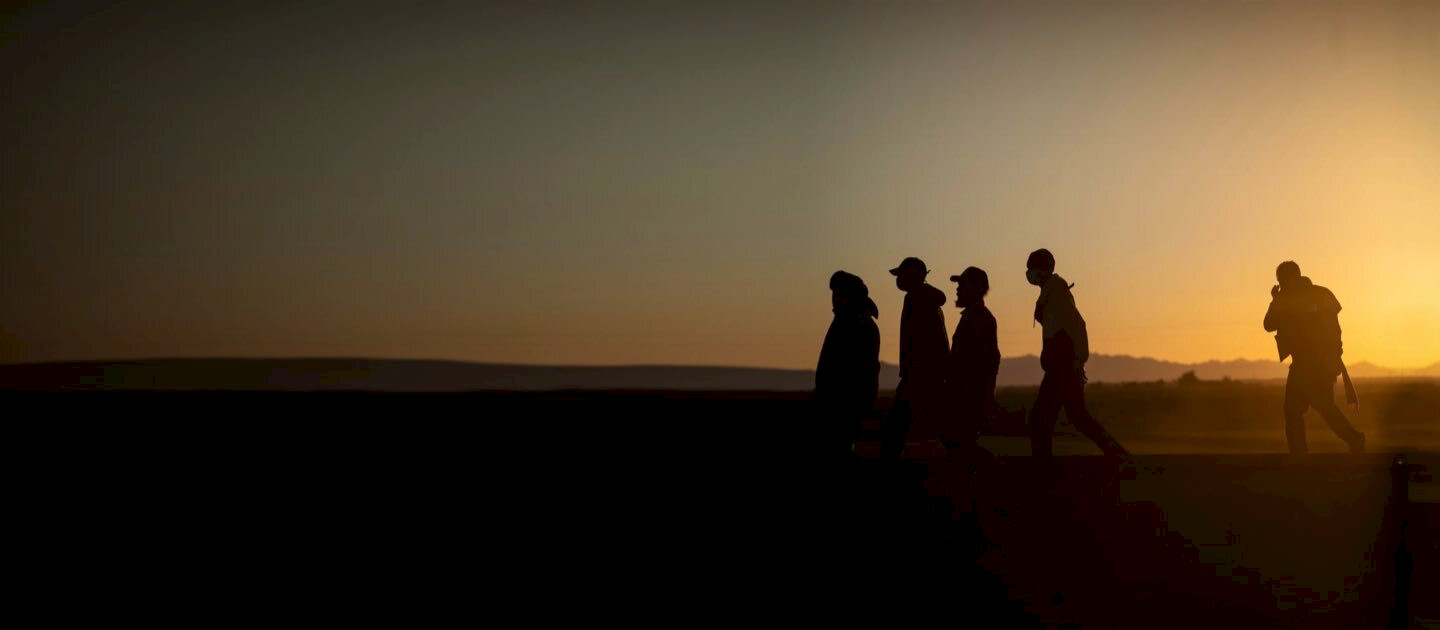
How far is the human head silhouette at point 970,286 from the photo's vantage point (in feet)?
48.5

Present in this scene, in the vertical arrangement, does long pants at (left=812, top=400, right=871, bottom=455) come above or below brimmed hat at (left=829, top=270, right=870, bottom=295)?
below

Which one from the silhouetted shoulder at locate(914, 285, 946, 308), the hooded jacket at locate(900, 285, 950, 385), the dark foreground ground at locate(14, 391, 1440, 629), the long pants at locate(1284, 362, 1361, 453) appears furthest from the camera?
the long pants at locate(1284, 362, 1361, 453)

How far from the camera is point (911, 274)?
47.3 ft

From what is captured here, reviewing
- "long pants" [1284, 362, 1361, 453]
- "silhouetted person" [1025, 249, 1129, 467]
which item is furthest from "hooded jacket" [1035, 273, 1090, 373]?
"long pants" [1284, 362, 1361, 453]

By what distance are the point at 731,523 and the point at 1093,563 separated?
7.84 ft

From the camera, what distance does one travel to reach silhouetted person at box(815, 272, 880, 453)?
13.3 m

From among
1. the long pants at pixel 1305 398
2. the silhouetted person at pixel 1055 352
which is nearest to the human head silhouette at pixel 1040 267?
the silhouetted person at pixel 1055 352

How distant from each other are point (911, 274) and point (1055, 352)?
1582 mm

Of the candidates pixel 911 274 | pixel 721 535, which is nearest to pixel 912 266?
pixel 911 274

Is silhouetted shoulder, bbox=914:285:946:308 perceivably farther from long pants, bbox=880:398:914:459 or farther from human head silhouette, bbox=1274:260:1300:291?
human head silhouette, bbox=1274:260:1300:291

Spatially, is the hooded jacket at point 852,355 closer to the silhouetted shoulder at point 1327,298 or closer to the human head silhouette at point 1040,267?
the human head silhouette at point 1040,267

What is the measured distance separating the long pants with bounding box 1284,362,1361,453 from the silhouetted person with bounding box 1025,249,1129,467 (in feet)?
9.11

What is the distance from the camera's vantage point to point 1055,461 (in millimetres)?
11078

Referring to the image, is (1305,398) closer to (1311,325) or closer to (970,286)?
(1311,325)
